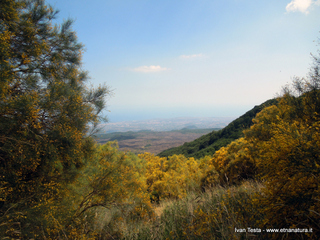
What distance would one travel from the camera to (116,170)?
596 centimetres

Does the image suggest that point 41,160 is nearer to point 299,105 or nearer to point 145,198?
point 145,198

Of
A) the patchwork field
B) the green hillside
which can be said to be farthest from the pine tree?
the patchwork field

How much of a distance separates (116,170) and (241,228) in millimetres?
4746

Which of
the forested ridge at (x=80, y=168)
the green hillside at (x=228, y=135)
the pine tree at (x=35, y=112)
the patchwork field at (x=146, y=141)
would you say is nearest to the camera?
the forested ridge at (x=80, y=168)

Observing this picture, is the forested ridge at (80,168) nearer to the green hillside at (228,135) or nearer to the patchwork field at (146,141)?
the green hillside at (228,135)

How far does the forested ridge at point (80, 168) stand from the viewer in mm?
2219

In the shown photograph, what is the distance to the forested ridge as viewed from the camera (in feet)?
7.28

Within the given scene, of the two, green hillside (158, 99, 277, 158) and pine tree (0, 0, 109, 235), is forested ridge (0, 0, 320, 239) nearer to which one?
pine tree (0, 0, 109, 235)

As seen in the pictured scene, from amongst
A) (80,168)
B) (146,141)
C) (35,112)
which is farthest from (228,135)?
(146,141)

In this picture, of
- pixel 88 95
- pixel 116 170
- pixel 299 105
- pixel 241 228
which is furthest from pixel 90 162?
pixel 299 105

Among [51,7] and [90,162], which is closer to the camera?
[51,7]

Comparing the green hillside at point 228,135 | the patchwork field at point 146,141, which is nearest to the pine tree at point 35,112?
the green hillside at point 228,135

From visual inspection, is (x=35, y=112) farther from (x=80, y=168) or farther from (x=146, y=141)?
(x=146, y=141)

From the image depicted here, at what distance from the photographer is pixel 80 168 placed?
5508 millimetres
